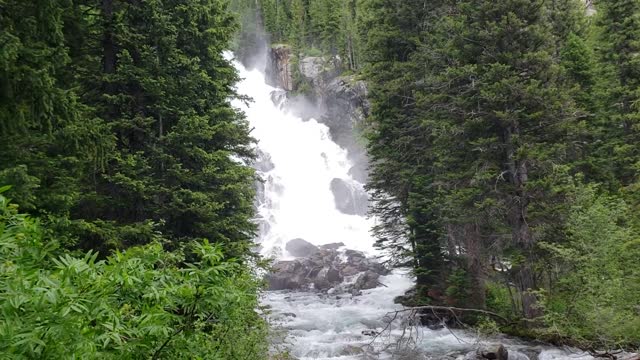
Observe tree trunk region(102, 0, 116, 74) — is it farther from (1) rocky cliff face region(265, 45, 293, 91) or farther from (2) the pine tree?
(1) rocky cliff face region(265, 45, 293, 91)

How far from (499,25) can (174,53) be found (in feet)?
35.5

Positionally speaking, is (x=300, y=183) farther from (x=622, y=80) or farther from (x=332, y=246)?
(x=622, y=80)

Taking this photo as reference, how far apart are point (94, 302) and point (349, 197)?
138ft

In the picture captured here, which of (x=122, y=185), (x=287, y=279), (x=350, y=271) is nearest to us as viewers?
(x=122, y=185)

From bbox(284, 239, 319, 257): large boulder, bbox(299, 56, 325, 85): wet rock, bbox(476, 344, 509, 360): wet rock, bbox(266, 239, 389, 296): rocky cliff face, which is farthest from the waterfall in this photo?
bbox(476, 344, 509, 360): wet rock

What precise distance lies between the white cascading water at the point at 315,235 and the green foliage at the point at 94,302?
15.1 ft

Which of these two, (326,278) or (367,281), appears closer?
(367,281)

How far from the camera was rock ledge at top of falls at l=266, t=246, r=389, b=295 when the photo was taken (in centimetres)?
2669

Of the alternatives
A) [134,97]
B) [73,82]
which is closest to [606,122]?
[134,97]

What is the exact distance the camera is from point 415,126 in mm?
19469

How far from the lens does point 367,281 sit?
87.0 ft

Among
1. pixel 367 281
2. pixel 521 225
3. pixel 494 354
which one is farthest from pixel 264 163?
pixel 494 354

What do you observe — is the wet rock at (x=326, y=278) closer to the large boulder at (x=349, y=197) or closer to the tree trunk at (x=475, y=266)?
the tree trunk at (x=475, y=266)

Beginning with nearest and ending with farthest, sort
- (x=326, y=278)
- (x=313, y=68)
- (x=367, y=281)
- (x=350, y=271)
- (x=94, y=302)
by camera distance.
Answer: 1. (x=94, y=302)
2. (x=367, y=281)
3. (x=326, y=278)
4. (x=350, y=271)
5. (x=313, y=68)
